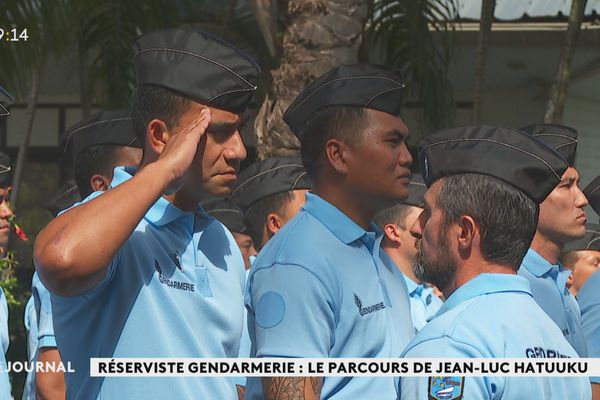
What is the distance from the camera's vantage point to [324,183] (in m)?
4.19

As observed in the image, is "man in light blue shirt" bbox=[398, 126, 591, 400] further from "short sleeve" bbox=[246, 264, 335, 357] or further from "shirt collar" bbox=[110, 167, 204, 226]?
"shirt collar" bbox=[110, 167, 204, 226]

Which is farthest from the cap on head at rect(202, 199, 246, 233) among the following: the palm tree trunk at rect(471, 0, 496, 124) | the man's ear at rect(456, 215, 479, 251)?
the palm tree trunk at rect(471, 0, 496, 124)

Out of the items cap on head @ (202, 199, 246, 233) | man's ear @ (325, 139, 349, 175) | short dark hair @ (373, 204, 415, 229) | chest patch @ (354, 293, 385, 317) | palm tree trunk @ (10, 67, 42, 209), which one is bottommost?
palm tree trunk @ (10, 67, 42, 209)

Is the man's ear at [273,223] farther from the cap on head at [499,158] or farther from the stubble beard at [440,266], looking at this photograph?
the stubble beard at [440,266]

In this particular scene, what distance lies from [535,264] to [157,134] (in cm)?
249

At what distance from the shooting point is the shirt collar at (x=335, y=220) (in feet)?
13.0

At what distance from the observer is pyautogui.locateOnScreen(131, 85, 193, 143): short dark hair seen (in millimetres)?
3492

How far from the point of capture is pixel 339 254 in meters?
3.88

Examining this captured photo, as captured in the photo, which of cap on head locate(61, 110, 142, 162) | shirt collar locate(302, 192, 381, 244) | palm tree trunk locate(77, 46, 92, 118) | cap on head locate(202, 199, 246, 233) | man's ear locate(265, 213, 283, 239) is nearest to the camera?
shirt collar locate(302, 192, 381, 244)

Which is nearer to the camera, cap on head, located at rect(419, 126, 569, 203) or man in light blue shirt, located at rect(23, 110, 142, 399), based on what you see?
cap on head, located at rect(419, 126, 569, 203)

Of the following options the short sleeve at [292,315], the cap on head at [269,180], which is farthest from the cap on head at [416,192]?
the short sleeve at [292,315]

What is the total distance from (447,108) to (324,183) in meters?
7.61

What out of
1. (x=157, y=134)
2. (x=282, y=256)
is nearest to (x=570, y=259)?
(x=282, y=256)

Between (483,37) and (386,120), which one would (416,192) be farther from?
(483,37)
